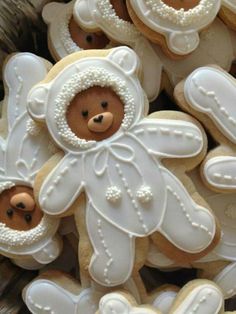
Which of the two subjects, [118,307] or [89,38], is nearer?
[118,307]

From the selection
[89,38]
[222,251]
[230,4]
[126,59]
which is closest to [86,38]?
[89,38]

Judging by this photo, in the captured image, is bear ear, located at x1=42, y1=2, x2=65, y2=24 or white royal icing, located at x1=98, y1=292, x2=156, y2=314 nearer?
white royal icing, located at x1=98, y1=292, x2=156, y2=314

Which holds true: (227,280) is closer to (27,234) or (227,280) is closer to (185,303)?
(185,303)

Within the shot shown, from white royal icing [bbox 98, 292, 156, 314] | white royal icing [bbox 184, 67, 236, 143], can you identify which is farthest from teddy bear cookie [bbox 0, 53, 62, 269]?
white royal icing [bbox 184, 67, 236, 143]

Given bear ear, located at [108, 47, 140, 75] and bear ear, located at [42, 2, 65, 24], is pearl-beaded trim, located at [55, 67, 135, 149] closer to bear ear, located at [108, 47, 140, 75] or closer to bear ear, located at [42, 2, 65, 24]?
bear ear, located at [108, 47, 140, 75]

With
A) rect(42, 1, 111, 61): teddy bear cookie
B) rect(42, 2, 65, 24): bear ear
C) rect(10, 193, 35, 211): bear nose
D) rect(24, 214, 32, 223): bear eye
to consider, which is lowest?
rect(24, 214, 32, 223): bear eye

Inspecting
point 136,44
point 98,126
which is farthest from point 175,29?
point 98,126

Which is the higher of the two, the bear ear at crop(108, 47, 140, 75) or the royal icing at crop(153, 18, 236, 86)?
the bear ear at crop(108, 47, 140, 75)
